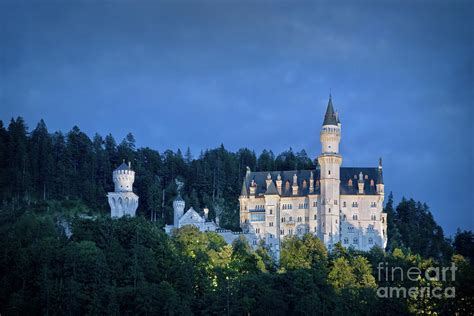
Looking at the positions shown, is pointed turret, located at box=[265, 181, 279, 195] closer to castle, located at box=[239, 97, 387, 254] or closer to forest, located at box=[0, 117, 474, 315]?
castle, located at box=[239, 97, 387, 254]

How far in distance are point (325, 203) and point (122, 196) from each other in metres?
20.4

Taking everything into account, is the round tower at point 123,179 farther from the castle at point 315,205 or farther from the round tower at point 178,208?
the round tower at point 178,208

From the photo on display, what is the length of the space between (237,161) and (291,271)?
42.4 meters

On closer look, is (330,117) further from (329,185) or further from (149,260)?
(149,260)

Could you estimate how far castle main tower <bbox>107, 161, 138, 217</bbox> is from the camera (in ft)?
339

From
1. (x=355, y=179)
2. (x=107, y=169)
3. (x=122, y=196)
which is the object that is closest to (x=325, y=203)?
(x=355, y=179)

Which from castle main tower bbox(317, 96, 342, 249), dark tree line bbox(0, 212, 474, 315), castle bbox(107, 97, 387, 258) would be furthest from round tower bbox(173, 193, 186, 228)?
dark tree line bbox(0, 212, 474, 315)

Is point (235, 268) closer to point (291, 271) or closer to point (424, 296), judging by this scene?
point (291, 271)

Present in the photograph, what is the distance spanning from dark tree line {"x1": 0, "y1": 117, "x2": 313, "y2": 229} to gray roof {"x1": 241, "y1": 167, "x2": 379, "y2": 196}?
5237 mm

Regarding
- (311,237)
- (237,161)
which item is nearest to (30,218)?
(311,237)

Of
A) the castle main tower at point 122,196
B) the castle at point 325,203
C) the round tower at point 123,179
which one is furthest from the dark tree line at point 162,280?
the round tower at point 123,179

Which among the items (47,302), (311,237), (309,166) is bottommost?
(47,302)

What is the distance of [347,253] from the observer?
9469 centimetres

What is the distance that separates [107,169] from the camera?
115875 millimetres
